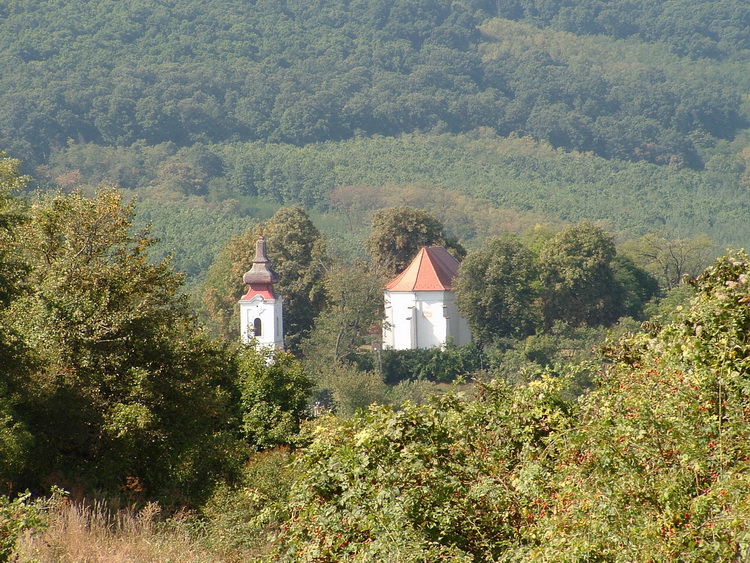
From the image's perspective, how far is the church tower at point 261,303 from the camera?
54.9 meters

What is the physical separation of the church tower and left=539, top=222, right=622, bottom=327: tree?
13.8 metres

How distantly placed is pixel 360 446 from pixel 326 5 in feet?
615

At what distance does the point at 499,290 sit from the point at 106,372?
45901 millimetres

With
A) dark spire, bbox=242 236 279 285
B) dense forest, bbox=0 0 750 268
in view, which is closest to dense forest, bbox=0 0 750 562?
dense forest, bbox=0 0 750 268

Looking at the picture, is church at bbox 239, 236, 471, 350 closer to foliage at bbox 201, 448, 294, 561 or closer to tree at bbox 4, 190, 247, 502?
foliage at bbox 201, 448, 294, 561

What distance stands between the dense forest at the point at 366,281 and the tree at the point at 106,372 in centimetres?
5

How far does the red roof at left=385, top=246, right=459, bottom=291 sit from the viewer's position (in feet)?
200

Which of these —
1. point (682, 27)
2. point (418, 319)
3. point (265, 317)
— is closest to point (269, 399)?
point (265, 317)

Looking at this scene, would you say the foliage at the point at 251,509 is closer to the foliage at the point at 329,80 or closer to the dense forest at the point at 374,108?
the dense forest at the point at 374,108

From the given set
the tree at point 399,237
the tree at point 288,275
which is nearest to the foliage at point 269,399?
the tree at point 288,275

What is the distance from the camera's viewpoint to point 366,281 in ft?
191

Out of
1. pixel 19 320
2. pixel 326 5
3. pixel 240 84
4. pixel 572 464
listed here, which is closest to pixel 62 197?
pixel 19 320

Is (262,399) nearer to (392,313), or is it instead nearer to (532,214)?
(392,313)

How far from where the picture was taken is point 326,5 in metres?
190
